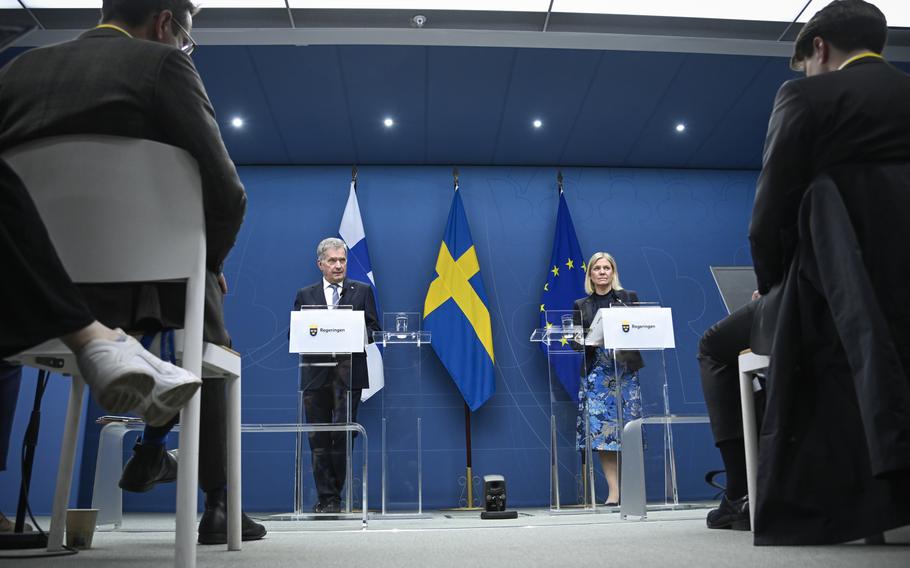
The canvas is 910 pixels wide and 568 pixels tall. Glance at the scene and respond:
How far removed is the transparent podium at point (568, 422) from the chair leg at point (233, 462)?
2706 millimetres

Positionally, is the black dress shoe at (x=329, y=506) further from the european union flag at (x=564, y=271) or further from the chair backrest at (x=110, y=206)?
the european union flag at (x=564, y=271)

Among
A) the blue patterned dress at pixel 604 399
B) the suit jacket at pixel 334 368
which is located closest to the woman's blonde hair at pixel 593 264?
the blue patterned dress at pixel 604 399

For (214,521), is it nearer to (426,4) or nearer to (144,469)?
(144,469)

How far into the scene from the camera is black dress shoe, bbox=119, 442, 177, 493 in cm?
169

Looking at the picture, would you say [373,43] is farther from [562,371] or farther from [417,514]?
[417,514]

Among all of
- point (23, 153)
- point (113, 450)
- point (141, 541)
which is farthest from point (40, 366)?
point (113, 450)

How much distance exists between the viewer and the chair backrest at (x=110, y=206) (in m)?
1.35

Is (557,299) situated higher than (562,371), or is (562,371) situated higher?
(557,299)

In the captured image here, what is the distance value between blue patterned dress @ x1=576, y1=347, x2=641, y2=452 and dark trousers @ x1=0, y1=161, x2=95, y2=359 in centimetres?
314

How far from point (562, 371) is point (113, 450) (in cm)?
275

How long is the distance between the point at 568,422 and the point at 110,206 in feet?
11.6

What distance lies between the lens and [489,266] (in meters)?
6.09

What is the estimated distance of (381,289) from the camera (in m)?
6.02

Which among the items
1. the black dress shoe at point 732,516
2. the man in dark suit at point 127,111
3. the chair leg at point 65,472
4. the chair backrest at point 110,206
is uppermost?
the man in dark suit at point 127,111
